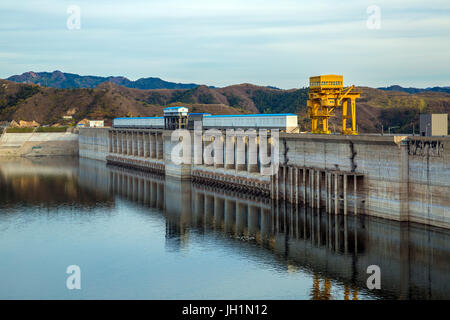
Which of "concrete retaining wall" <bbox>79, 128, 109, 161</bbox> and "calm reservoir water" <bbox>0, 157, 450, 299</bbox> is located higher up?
"concrete retaining wall" <bbox>79, 128, 109, 161</bbox>

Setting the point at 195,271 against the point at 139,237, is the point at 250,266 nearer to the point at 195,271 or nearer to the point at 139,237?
the point at 195,271

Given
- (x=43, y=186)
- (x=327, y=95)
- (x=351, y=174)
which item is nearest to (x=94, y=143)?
(x=43, y=186)

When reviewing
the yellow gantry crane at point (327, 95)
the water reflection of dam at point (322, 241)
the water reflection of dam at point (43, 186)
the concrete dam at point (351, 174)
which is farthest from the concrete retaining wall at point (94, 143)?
the yellow gantry crane at point (327, 95)

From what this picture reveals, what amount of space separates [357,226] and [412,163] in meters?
6.80

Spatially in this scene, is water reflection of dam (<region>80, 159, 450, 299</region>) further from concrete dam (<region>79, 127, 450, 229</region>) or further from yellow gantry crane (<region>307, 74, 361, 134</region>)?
yellow gantry crane (<region>307, 74, 361, 134</region>)

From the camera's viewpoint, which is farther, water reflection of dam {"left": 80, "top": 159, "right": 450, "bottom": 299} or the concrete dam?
the concrete dam

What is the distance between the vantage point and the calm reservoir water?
31.1 m


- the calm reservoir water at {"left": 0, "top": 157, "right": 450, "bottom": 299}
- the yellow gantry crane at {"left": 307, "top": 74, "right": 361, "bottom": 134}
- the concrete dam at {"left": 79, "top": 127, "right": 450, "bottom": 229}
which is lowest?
the calm reservoir water at {"left": 0, "top": 157, "right": 450, "bottom": 299}

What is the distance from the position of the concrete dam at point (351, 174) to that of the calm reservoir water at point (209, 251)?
137cm

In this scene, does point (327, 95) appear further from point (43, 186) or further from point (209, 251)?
point (43, 186)

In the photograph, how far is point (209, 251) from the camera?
3916cm

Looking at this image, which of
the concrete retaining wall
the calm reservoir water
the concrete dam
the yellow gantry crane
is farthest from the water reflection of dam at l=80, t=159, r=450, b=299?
the concrete retaining wall

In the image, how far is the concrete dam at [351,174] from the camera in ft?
138

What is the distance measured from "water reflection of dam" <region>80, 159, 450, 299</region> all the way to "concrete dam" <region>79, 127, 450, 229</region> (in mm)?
1267
